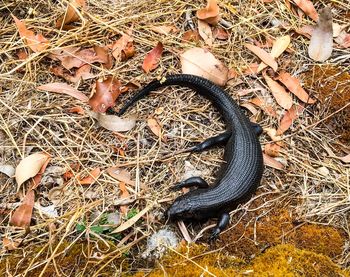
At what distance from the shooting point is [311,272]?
3.29 meters

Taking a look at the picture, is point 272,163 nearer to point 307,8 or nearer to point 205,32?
point 205,32

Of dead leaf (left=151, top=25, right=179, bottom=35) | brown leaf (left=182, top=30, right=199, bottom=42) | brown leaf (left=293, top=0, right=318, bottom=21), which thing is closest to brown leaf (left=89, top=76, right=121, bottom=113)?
dead leaf (left=151, top=25, right=179, bottom=35)

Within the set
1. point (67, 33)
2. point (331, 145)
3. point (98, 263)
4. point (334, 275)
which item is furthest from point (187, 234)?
point (67, 33)

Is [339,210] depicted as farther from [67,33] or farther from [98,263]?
[67,33]

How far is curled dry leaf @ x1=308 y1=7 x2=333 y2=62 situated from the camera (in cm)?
441

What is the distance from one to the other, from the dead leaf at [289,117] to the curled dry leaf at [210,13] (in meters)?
1.00

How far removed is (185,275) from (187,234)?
1.23 feet

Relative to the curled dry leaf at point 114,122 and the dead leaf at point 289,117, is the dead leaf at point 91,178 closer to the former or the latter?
the curled dry leaf at point 114,122

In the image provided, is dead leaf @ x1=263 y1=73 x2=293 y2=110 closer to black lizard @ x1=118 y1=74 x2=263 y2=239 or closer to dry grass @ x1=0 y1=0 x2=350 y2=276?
dry grass @ x1=0 y1=0 x2=350 y2=276

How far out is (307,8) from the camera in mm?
4711

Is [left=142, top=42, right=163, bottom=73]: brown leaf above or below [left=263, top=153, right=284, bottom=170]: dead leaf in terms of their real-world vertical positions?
above

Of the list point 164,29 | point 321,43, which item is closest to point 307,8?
point 321,43

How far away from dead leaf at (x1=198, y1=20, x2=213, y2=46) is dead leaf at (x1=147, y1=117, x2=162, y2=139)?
88 centimetres

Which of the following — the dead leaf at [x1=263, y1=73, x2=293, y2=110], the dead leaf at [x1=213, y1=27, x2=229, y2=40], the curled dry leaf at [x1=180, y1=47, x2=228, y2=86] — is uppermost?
the dead leaf at [x1=213, y1=27, x2=229, y2=40]
